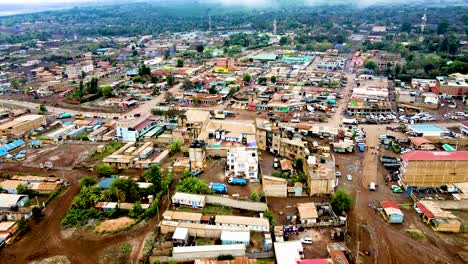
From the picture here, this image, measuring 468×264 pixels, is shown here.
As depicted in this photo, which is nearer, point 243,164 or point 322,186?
point 322,186

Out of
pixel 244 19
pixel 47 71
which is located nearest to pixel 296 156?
pixel 47 71

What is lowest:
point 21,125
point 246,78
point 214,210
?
point 214,210

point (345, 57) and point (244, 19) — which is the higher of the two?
point (244, 19)

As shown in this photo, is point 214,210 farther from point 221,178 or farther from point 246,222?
point 221,178

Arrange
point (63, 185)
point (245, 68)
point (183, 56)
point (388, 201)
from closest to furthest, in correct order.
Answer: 1. point (388, 201)
2. point (63, 185)
3. point (245, 68)
4. point (183, 56)

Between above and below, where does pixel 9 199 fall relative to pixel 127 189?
below

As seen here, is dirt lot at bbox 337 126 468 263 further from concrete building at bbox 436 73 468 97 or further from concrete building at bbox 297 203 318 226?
concrete building at bbox 436 73 468 97

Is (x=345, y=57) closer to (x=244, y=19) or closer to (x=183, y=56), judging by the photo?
(x=183, y=56)

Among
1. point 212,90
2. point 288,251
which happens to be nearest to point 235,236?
point 288,251
